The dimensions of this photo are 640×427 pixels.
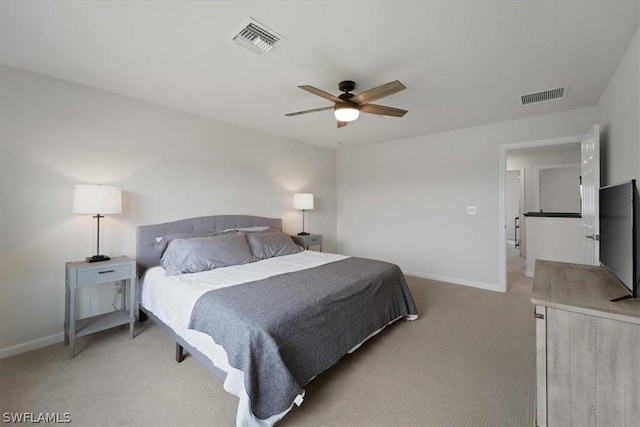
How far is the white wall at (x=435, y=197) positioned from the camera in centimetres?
400

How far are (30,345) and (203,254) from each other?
162 centimetres

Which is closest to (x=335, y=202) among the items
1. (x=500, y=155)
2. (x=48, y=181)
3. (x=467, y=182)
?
(x=467, y=182)

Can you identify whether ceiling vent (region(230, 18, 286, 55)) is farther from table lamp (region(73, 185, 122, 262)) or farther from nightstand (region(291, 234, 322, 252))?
nightstand (region(291, 234, 322, 252))

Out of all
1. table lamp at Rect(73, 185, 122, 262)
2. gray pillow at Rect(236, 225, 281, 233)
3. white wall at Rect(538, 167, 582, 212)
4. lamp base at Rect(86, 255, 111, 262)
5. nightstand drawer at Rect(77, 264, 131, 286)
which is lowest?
nightstand drawer at Rect(77, 264, 131, 286)

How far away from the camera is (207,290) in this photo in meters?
2.11

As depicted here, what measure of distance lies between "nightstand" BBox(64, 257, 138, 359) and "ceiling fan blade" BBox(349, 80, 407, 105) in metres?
2.66

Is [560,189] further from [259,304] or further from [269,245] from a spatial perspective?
[259,304]

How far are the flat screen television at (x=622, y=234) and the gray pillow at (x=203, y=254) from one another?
299cm

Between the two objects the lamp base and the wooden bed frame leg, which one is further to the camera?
the lamp base

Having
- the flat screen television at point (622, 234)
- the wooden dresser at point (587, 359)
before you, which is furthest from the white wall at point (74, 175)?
the flat screen television at point (622, 234)

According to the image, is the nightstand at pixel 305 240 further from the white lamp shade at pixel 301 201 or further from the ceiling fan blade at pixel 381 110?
the ceiling fan blade at pixel 381 110

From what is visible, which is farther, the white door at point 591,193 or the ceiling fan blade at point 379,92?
the white door at point 591,193

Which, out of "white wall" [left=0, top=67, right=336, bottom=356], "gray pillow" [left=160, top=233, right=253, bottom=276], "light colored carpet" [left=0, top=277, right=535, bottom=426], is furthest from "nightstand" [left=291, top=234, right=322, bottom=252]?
"light colored carpet" [left=0, top=277, right=535, bottom=426]

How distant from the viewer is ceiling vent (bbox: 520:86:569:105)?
283 centimetres
